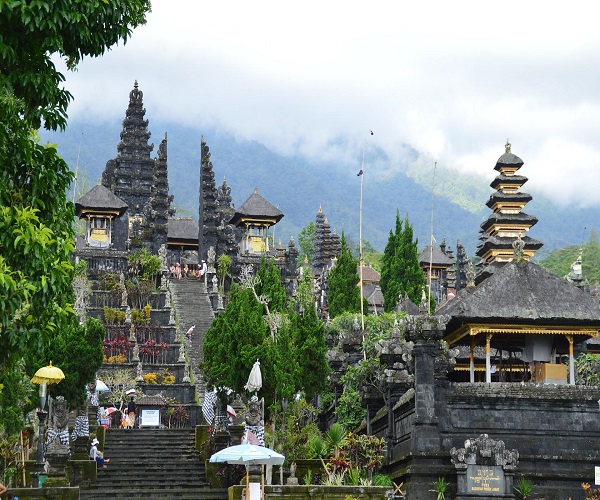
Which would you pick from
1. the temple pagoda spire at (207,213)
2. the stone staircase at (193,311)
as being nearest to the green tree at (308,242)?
the temple pagoda spire at (207,213)

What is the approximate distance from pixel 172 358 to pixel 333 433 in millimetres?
20460

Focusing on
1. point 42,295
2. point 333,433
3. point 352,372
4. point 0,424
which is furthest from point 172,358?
point 42,295

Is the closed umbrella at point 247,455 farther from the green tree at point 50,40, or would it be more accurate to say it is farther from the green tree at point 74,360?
the green tree at point 74,360

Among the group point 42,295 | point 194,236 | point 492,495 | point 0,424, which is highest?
point 194,236

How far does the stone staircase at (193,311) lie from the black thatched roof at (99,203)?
647cm

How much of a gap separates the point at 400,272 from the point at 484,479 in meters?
37.2

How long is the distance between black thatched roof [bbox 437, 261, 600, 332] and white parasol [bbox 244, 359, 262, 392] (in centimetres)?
543

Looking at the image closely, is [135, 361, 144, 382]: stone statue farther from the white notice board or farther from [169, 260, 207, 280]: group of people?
[169, 260, 207, 280]: group of people

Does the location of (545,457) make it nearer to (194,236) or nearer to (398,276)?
(398,276)

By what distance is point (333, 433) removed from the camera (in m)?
29.0

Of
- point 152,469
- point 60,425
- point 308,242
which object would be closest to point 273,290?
point 152,469

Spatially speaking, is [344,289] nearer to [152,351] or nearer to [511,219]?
[511,219]

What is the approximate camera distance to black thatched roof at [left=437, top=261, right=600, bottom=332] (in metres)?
27.4

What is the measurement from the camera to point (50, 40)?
13266mm
